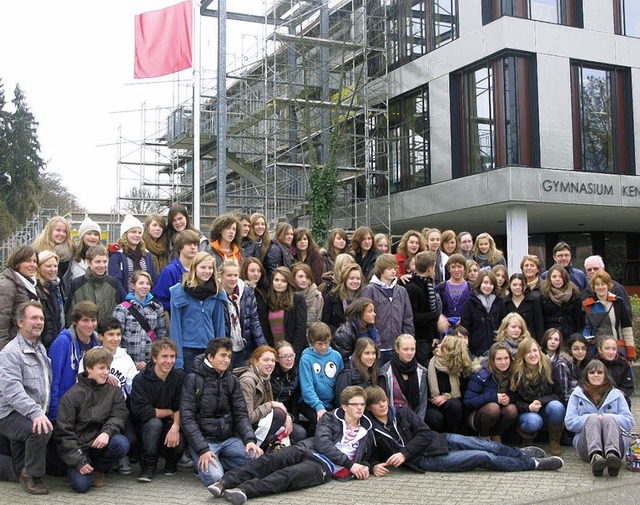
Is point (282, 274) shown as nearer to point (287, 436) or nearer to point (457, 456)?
point (287, 436)

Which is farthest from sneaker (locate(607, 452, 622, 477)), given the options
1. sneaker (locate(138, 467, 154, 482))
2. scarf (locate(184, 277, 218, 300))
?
sneaker (locate(138, 467, 154, 482))

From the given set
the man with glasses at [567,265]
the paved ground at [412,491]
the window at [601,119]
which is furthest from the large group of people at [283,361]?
the window at [601,119]

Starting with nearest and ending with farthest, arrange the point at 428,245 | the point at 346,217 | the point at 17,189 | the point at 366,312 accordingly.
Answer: the point at 366,312, the point at 428,245, the point at 346,217, the point at 17,189

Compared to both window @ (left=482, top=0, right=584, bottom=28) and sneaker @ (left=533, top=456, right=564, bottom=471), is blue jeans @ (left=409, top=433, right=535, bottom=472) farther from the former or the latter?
window @ (left=482, top=0, right=584, bottom=28)

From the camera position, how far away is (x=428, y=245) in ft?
32.7

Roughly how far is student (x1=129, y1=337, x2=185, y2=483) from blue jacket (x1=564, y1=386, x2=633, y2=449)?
12.2ft

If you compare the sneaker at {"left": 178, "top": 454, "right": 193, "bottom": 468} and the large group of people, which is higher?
the large group of people

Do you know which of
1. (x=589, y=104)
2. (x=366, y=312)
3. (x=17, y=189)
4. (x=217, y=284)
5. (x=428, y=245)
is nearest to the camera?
(x=217, y=284)

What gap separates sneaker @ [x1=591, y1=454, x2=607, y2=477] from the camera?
22.4ft

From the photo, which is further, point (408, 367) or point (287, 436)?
point (408, 367)

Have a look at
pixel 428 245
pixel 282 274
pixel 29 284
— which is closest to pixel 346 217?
pixel 428 245

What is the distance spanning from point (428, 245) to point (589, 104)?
41.3 feet

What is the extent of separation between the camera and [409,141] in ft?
74.6

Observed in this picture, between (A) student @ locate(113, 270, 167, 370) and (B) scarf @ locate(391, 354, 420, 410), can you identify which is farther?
(B) scarf @ locate(391, 354, 420, 410)
